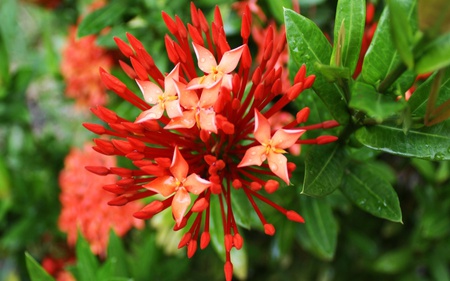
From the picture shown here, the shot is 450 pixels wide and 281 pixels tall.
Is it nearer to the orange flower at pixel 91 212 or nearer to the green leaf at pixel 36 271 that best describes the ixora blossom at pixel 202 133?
the green leaf at pixel 36 271

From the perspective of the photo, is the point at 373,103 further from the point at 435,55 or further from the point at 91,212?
the point at 91,212

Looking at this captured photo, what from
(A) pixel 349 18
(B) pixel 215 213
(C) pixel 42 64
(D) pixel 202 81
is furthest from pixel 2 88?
(A) pixel 349 18

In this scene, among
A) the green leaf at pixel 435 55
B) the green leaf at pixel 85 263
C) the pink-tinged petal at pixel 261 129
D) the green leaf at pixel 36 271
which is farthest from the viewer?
the green leaf at pixel 85 263

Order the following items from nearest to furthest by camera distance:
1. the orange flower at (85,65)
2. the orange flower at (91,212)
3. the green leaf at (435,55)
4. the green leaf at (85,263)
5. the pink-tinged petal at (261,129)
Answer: the green leaf at (435,55)
the pink-tinged petal at (261,129)
the green leaf at (85,263)
the orange flower at (91,212)
the orange flower at (85,65)

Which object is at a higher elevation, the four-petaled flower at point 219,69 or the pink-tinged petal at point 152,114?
the four-petaled flower at point 219,69

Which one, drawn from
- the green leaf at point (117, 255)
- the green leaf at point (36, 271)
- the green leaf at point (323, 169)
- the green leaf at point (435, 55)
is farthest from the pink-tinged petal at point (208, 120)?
the green leaf at point (117, 255)

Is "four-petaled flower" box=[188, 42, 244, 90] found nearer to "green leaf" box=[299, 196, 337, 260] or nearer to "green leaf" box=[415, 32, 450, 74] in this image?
"green leaf" box=[415, 32, 450, 74]
